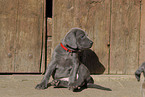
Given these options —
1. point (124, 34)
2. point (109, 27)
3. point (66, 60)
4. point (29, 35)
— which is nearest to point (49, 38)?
point (29, 35)

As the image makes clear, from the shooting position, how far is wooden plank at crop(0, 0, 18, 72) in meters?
4.54

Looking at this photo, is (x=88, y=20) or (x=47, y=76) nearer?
(x=47, y=76)

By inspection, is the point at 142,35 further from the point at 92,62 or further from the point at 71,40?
the point at 71,40

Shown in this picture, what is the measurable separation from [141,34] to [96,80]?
1416 mm

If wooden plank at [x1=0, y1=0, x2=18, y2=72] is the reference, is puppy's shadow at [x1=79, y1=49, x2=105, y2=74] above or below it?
below

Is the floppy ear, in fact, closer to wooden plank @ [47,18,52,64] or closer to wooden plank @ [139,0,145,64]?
wooden plank @ [47,18,52,64]

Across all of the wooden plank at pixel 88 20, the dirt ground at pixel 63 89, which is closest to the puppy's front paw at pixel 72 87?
the dirt ground at pixel 63 89

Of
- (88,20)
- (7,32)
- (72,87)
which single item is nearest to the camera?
(72,87)

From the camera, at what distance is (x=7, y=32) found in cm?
457

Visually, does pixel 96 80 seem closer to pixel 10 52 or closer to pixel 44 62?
pixel 44 62

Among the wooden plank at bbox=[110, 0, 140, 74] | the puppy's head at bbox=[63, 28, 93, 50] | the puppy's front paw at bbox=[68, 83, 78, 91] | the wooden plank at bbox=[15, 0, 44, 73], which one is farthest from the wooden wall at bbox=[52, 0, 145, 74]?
the puppy's front paw at bbox=[68, 83, 78, 91]

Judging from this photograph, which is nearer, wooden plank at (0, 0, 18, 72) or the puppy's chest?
the puppy's chest

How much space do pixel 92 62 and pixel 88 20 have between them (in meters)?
0.89

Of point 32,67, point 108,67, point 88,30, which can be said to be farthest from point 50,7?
point 108,67
